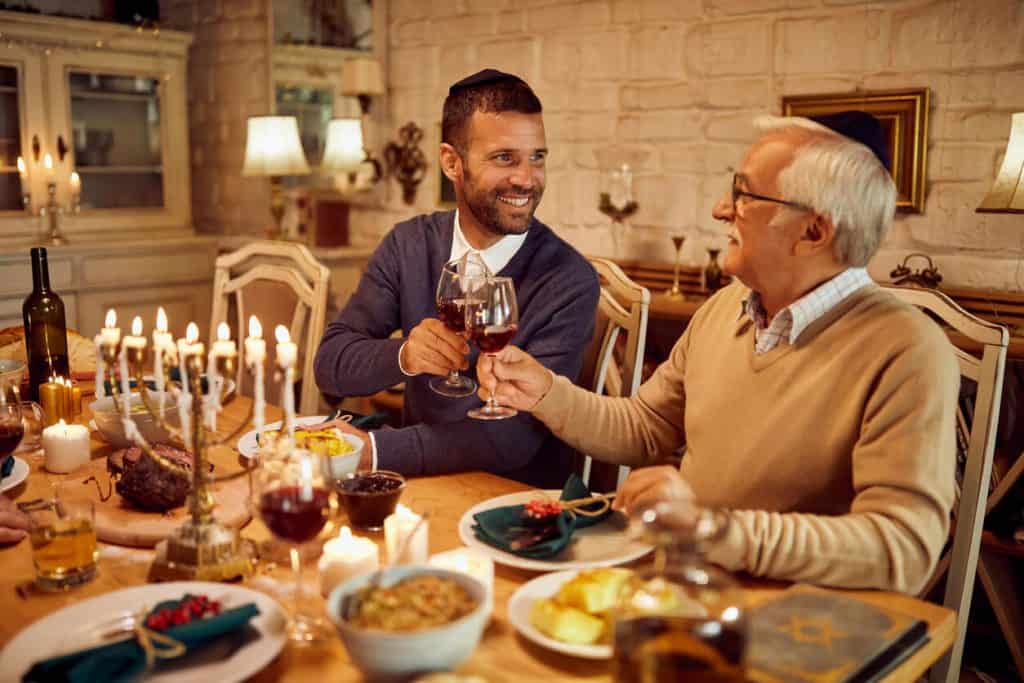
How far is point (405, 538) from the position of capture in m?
1.28

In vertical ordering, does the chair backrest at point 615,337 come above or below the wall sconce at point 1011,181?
below

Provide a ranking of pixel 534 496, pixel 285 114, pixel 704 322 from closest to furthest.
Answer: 1. pixel 534 496
2. pixel 704 322
3. pixel 285 114

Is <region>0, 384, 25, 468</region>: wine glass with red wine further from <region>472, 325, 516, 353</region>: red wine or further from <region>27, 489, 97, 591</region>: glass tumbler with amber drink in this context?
<region>472, 325, 516, 353</region>: red wine

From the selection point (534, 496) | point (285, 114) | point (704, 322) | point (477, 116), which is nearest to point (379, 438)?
point (534, 496)

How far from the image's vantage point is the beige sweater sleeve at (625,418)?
1.71 metres

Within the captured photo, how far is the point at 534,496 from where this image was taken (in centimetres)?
152

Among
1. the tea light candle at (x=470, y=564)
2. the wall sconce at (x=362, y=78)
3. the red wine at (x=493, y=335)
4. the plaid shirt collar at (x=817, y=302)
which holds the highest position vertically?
the wall sconce at (x=362, y=78)

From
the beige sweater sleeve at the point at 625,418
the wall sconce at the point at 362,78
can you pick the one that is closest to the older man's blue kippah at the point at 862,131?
the beige sweater sleeve at the point at 625,418

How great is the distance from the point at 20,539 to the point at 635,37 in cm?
267

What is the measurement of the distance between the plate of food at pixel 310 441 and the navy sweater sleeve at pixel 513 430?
0.31ft

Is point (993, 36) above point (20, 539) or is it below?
above

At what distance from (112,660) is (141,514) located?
50 centimetres

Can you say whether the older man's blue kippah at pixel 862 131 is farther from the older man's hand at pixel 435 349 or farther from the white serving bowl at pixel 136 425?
the white serving bowl at pixel 136 425

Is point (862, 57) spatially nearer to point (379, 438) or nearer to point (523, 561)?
point (379, 438)
